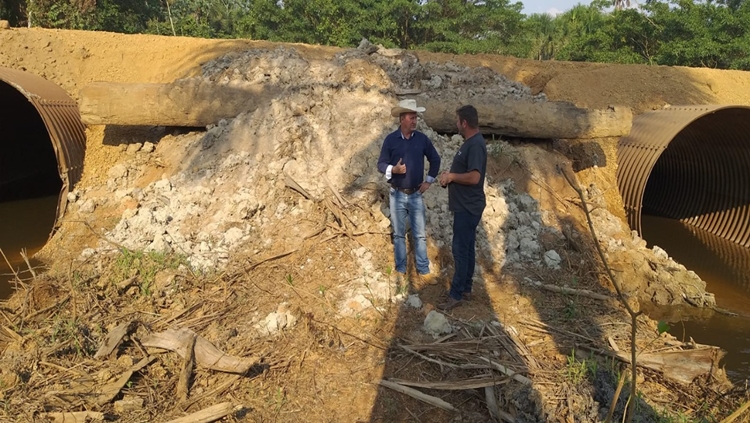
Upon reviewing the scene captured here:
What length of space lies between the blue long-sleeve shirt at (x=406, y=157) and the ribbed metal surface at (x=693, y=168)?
4357 mm

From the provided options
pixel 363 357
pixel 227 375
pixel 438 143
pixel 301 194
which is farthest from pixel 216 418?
pixel 438 143

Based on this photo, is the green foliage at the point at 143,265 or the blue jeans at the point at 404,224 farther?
the green foliage at the point at 143,265

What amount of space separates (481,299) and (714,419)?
2262 mm

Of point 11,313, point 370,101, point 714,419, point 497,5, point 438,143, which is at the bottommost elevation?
point 714,419

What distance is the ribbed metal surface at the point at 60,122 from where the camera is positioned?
24.8ft

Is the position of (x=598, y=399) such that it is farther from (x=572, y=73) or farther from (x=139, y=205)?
(x=572, y=73)

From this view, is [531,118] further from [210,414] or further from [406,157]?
[210,414]

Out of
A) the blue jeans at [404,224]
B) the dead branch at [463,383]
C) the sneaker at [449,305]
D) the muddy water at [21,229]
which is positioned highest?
the blue jeans at [404,224]

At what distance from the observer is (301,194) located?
673 cm

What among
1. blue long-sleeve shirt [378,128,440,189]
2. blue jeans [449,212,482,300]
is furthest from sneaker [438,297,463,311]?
blue long-sleeve shirt [378,128,440,189]

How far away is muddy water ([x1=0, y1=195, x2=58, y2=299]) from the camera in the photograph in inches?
287

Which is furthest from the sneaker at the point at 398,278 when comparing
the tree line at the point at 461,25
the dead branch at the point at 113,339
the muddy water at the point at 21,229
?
the tree line at the point at 461,25

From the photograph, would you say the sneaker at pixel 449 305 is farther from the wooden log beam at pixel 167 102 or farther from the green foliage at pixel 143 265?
the wooden log beam at pixel 167 102

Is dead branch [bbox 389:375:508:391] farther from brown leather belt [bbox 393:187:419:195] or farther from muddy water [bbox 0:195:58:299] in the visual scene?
muddy water [bbox 0:195:58:299]
